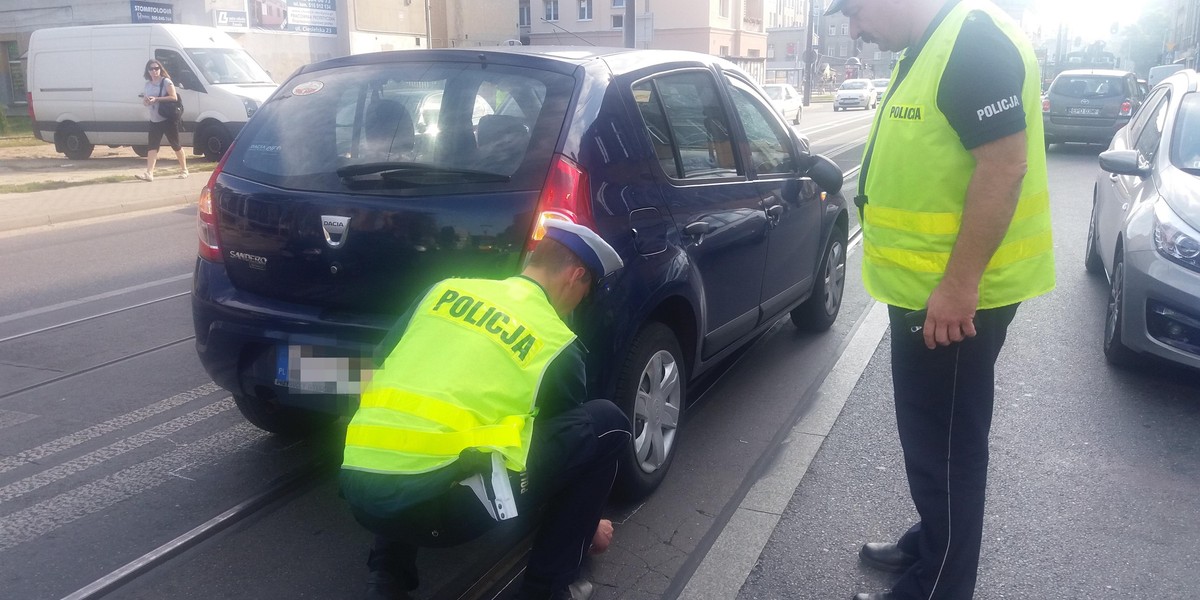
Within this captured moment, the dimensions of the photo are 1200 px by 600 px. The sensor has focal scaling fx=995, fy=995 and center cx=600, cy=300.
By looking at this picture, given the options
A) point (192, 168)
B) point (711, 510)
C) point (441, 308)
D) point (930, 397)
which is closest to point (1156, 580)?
point (930, 397)

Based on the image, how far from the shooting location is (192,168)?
17.9 metres

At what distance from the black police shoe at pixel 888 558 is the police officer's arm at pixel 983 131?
3.62ft

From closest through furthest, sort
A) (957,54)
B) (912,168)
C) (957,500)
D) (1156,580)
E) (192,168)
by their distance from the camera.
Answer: (957,54) → (912,168) → (957,500) → (1156,580) → (192,168)

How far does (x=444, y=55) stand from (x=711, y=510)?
202cm

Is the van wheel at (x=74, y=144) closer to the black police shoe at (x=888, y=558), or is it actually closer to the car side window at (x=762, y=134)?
the car side window at (x=762, y=134)

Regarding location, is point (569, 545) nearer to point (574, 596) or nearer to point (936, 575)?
point (574, 596)

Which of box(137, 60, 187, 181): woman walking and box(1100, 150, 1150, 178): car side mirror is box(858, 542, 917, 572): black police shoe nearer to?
box(1100, 150, 1150, 178): car side mirror

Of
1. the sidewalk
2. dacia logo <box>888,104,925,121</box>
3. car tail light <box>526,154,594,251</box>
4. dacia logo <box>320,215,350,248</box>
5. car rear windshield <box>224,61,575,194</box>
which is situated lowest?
the sidewalk

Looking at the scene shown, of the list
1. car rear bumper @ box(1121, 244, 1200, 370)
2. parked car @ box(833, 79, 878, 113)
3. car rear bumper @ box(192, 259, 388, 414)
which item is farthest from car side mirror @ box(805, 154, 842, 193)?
parked car @ box(833, 79, 878, 113)

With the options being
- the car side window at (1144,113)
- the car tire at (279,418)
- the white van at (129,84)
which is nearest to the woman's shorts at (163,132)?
the white van at (129,84)

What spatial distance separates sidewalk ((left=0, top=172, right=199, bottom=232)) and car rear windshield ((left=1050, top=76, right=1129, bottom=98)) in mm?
15725

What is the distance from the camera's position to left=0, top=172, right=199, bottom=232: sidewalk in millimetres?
11805

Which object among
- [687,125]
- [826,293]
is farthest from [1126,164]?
[687,125]

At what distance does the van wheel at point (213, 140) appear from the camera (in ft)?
59.3
